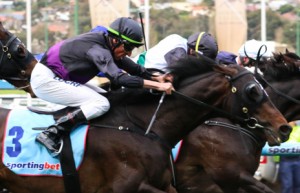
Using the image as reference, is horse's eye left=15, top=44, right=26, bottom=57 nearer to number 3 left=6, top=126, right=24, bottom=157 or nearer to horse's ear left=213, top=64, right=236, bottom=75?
number 3 left=6, top=126, right=24, bottom=157

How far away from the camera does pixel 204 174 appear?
681cm

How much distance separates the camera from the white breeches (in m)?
5.43

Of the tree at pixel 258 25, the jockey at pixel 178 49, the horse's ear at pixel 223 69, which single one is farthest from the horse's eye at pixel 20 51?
the tree at pixel 258 25

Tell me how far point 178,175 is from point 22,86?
1670 millimetres

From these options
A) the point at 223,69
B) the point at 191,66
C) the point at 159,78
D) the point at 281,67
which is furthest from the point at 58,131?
the point at 281,67

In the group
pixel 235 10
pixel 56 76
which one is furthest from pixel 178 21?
pixel 56 76

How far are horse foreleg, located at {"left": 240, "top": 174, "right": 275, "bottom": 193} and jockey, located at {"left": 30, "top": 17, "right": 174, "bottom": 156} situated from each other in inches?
61.6

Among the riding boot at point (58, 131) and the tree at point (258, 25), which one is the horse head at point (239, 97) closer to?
the riding boot at point (58, 131)

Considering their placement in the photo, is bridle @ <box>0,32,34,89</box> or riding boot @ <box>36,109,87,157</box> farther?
bridle @ <box>0,32,34,89</box>

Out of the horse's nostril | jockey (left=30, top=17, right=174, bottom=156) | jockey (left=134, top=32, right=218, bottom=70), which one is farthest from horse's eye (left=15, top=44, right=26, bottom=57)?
the horse's nostril

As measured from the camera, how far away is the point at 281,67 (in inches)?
267

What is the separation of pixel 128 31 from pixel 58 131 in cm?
91

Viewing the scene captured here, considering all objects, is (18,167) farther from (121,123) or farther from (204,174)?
(204,174)

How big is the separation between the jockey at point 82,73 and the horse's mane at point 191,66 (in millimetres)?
235
